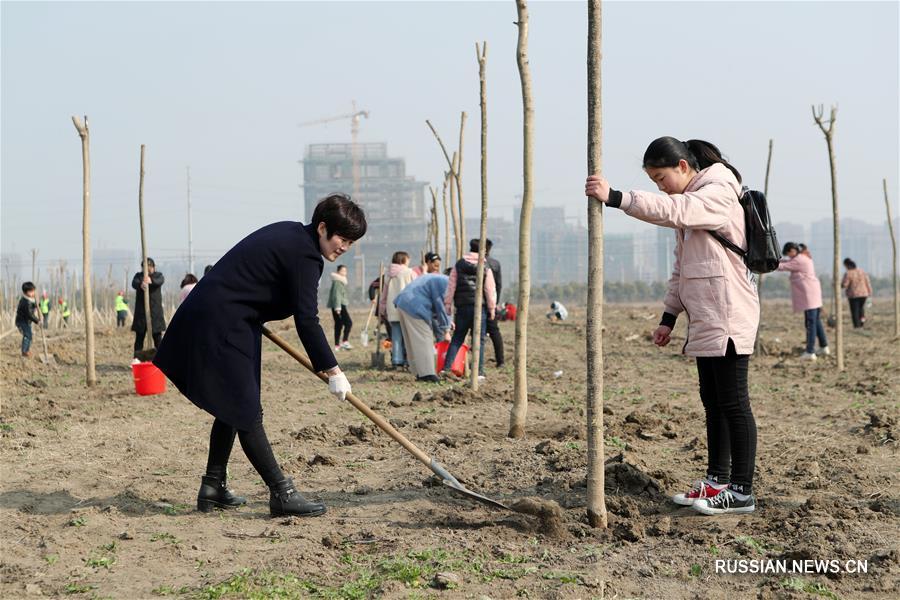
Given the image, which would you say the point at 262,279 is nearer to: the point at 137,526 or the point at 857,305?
the point at 137,526

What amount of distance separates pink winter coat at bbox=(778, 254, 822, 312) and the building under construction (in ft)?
294

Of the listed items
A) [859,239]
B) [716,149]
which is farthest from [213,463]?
[859,239]

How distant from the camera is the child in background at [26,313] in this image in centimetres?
1508

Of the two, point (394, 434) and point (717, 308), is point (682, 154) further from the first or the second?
point (394, 434)

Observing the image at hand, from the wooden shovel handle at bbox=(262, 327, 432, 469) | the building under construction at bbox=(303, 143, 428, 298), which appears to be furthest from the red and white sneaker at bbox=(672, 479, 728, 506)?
the building under construction at bbox=(303, 143, 428, 298)

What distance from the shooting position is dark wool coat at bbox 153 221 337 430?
15.1 ft

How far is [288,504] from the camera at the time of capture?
479cm

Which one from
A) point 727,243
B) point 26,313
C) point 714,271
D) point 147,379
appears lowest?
point 147,379

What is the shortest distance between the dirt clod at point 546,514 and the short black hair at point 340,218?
1.58 metres

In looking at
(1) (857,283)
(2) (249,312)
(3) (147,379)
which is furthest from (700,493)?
(1) (857,283)

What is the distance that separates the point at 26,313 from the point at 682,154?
43.4 ft

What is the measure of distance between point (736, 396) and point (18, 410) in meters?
7.30

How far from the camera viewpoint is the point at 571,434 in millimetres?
6961

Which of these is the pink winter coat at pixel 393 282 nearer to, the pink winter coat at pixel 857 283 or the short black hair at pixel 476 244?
the short black hair at pixel 476 244
